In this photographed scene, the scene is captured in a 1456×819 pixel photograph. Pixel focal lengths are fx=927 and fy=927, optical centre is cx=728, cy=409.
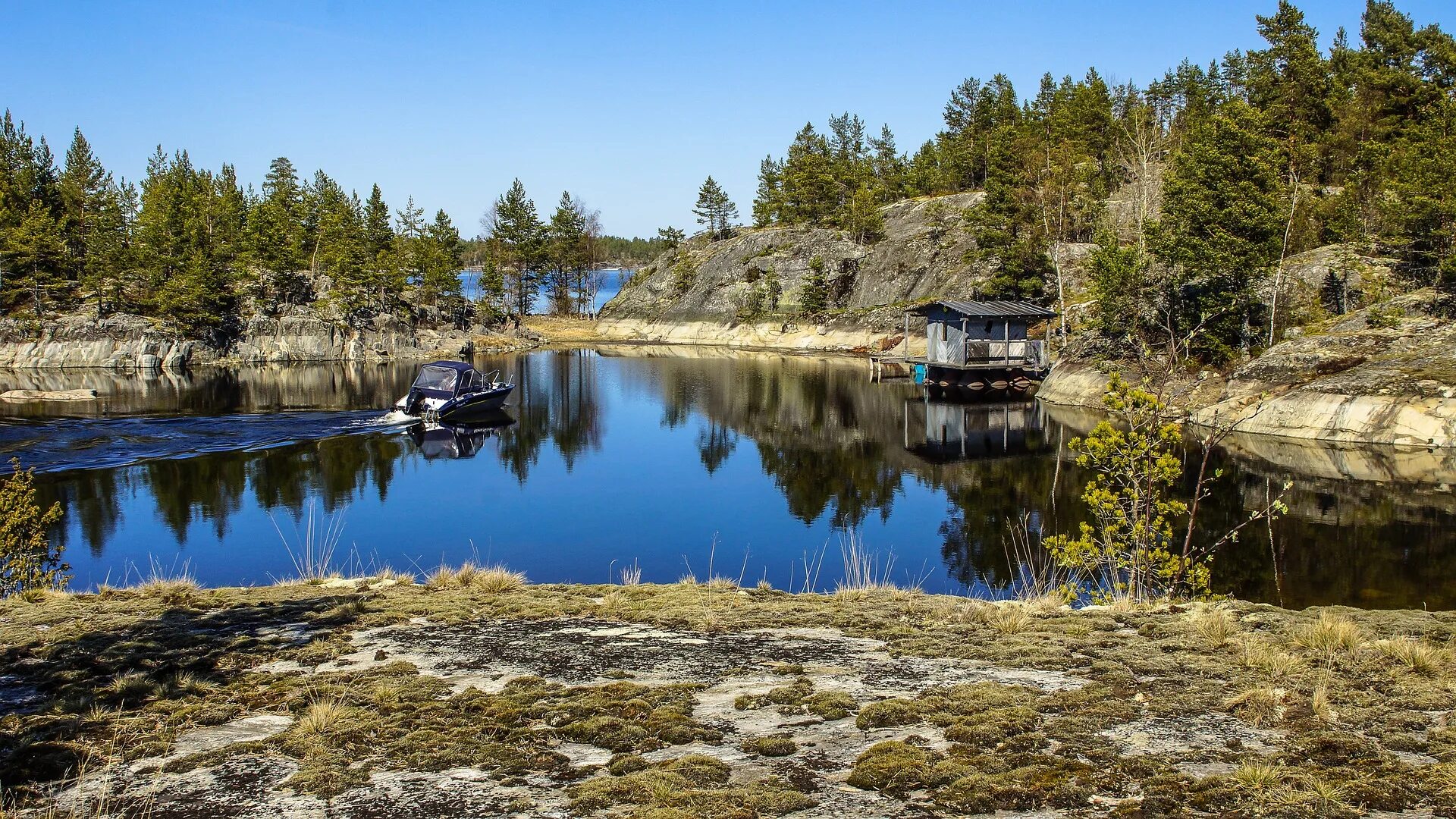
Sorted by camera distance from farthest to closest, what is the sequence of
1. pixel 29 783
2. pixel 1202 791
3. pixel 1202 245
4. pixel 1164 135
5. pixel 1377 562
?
pixel 1164 135 < pixel 1202 245 < pixel 1377 562 < pixel 29 783 < pixel 1202 791

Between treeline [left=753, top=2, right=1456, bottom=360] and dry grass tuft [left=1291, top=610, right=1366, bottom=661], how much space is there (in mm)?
7018

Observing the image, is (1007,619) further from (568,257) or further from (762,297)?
(568,257)

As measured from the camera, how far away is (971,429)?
41.3 meters

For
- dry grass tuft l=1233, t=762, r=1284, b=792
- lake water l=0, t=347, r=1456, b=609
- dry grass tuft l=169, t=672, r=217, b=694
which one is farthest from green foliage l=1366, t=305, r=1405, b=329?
dry grass tuft l=169, t=672, r=217, b=694

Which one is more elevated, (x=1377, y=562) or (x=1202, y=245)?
(x=1202, y=245)

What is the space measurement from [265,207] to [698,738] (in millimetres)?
96808

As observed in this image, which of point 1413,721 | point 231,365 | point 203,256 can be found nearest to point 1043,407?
point 1413,721

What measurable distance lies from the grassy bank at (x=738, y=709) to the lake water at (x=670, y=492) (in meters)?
8.25

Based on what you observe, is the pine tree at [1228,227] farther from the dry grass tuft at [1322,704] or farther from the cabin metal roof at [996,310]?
the dry grass tuft at [1322,704]

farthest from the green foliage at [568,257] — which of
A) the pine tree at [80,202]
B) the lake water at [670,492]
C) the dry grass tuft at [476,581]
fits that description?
the dry grass tuft at [476,581]

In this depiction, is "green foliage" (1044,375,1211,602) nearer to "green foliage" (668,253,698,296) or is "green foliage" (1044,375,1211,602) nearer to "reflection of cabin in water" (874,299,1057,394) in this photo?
"reflection of cabin in water" (874,299,1057,394)

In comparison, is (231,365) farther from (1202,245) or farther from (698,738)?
(698,738)

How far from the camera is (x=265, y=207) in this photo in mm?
Result: 90188

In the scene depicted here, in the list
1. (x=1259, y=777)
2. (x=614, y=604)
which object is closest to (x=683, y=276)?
(x=614, y=604)
